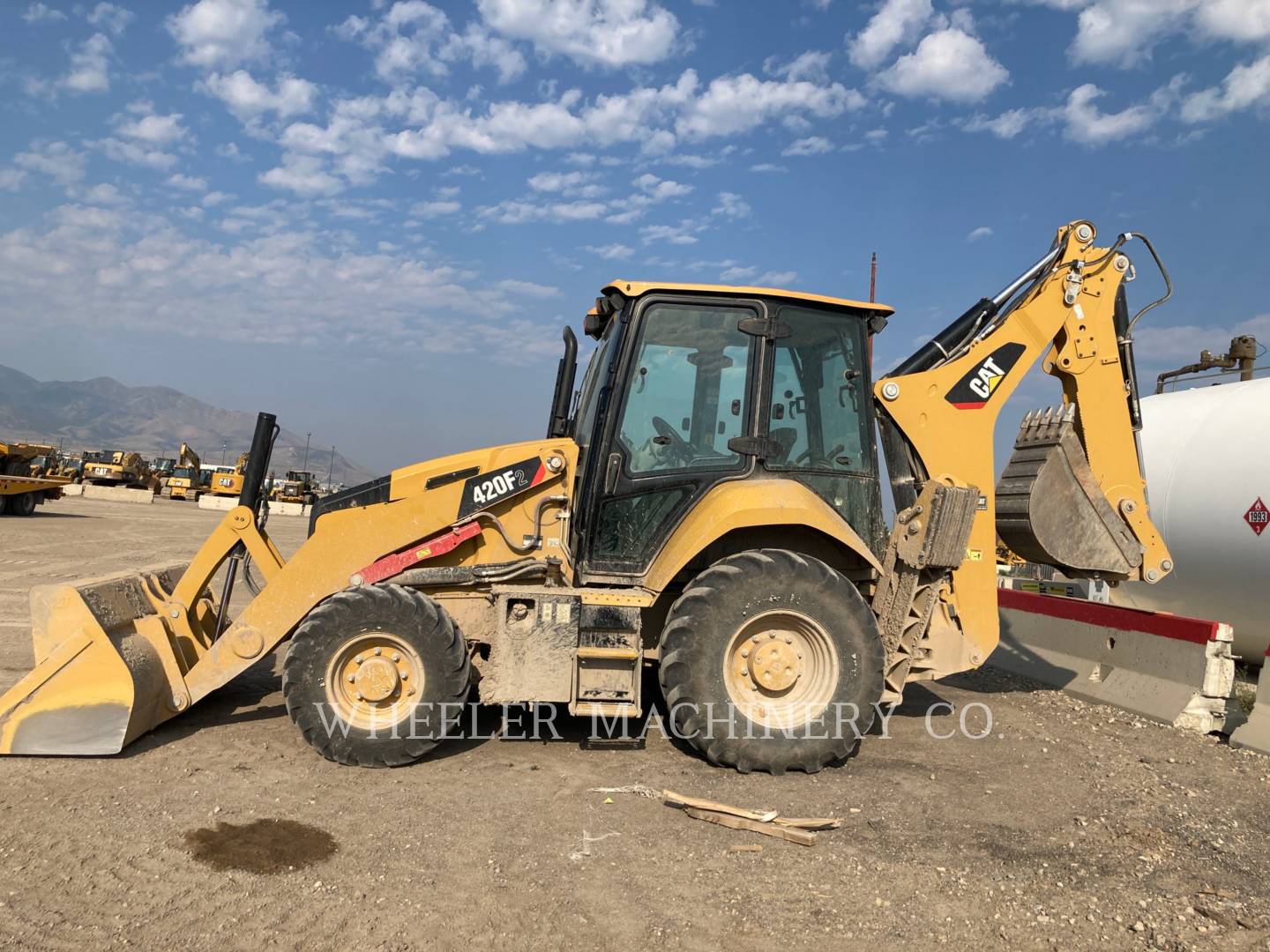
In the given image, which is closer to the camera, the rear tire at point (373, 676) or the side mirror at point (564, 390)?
Result: the rear tire at point (373, 676)

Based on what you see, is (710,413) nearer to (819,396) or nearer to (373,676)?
(819,396)

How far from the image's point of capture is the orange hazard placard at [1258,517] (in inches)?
297

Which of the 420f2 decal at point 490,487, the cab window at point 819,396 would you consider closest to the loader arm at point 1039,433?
the cab window at point 819,396

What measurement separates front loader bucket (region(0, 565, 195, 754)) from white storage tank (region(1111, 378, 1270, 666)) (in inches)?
332

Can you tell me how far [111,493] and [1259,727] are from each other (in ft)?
131

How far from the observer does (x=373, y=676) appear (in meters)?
4.89

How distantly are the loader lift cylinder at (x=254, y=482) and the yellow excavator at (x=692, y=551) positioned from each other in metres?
0.02

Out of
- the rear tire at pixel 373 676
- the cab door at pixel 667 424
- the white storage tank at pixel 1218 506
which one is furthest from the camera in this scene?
the white storage tank at pixel 1218 506

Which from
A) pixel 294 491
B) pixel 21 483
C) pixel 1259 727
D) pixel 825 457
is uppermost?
pixel 825 457

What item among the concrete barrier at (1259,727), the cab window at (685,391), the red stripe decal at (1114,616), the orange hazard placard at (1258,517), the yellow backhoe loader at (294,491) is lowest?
the concrete barrier at (1259,727)

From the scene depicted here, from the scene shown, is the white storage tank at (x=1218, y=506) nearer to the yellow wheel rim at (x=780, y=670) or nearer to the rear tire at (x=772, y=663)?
the rear tire at (x=772, y=663)

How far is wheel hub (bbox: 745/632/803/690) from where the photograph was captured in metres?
5.07

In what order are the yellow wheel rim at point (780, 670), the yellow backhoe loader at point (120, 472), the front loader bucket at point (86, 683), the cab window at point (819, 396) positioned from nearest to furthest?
the front loader bucket at point (86, 683) < the yellow wheel rim at point (780, 670) < the cab window at point (819, 396) < the yellow backhoe loader at point (120, 472)

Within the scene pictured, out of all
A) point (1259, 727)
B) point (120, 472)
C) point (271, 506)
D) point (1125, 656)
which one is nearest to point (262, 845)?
point (1259, 727)
